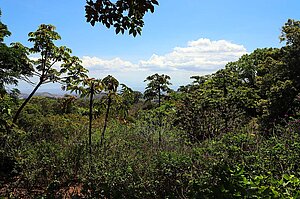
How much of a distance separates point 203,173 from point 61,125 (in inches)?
209

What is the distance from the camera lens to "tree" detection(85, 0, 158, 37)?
2.67 m

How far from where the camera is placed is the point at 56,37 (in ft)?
24.7

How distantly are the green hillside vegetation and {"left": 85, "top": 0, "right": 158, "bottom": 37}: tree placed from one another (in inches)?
61.4

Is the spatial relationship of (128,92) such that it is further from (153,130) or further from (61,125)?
(61,125)

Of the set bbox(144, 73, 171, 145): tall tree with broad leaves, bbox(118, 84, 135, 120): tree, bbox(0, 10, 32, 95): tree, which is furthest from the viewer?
bbox(144, 73, 171, 145): tall tree with broad leaves

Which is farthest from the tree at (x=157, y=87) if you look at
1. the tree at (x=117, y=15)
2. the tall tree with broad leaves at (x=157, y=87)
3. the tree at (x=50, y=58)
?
the tree at (x=117, y=15)

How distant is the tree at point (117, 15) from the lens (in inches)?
105

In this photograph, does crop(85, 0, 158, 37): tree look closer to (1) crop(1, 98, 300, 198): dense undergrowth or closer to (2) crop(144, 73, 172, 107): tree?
(1) crop(1, 98, 300, 198): dense undergrowth

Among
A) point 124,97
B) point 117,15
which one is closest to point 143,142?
point 124,97

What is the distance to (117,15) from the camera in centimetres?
273

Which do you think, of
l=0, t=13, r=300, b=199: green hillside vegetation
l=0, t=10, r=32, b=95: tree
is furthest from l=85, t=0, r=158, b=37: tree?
l=0, t=10, r=32, b=95: tree

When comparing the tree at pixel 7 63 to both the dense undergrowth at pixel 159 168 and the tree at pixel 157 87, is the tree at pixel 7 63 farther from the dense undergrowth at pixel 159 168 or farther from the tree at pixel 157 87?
the tree at pixel 157 87

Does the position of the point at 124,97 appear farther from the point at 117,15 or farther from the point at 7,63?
the point at 117,15

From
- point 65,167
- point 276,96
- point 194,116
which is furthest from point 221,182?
point 276,96
